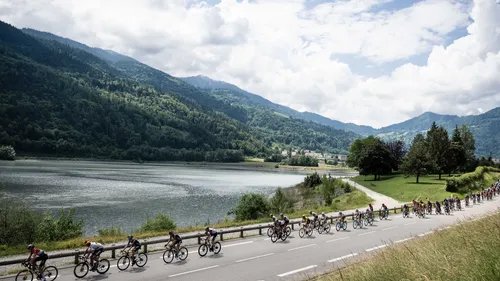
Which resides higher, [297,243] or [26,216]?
[26,216]

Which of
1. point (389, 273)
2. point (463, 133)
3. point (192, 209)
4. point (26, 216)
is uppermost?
Answer: point (463, 133)

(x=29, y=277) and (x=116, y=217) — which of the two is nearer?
(x=29, y=277)

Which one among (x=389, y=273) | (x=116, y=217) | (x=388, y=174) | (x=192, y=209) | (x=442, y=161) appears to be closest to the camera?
(x=389, y=273)

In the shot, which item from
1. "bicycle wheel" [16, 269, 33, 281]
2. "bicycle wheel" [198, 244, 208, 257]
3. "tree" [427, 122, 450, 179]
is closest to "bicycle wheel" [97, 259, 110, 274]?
"bicycle wheel" [16, 269, 33, 281]

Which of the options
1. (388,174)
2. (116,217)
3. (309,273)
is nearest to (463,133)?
(388,174)

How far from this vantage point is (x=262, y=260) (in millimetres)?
22781

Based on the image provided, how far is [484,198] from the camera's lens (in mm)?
68812

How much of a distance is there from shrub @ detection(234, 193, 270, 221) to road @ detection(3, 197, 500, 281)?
17.4m

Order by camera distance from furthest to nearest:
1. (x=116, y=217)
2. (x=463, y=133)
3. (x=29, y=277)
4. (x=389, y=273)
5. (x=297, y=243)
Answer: (x=463, y=133), (x=116, y=217), (x=297, y=243), (x=29, y=277), (x=389, y=273)

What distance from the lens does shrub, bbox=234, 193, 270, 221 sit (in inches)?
1994

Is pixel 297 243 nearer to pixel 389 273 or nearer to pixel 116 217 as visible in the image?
pixel 389 273

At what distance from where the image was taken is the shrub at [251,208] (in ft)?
166

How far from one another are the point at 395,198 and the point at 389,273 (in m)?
74.4

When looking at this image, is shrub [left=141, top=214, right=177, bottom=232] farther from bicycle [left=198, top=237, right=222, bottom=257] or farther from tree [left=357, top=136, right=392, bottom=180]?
tree [left=357, top=136, right=392, bottom=180]
